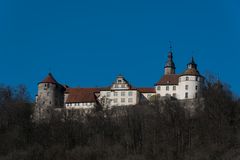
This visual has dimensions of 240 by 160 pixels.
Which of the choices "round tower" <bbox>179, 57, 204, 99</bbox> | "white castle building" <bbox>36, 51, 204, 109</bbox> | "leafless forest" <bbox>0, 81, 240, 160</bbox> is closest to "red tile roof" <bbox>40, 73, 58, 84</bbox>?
"white castle building" <bbox>36, 51, 204, 109</bbox>

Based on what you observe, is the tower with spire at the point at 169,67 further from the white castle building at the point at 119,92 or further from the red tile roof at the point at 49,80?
the red tile roof at the point at 49,80

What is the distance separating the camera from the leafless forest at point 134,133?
255 ft

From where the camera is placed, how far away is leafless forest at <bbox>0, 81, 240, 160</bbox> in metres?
77.8

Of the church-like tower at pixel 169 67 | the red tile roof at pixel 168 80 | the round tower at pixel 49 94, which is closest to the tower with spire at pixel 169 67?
the church-like tower at pixel 169 67

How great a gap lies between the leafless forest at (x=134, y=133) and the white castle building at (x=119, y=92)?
4.96 metres

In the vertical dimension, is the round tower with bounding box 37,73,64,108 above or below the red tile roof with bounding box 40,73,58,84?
below

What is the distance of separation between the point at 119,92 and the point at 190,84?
29.7 feet

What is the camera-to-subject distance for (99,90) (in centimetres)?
9950

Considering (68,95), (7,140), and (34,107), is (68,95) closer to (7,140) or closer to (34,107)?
(34,107)

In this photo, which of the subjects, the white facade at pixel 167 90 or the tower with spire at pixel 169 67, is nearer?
the white facade at pixel 167 90

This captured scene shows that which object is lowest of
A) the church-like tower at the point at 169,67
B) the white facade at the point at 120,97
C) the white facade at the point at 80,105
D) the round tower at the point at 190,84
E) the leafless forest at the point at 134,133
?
the leafless forest at the point at 134,133

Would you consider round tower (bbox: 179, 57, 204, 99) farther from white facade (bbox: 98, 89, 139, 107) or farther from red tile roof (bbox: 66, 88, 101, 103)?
red tile roof (bbox: 66, 88, 101, 103)

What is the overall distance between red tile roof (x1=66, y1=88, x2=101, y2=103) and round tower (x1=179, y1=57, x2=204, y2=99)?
11.1 m

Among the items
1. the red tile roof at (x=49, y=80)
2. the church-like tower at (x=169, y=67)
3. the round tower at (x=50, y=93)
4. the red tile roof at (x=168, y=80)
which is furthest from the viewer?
the church-like tower at (x=169, y=67)
